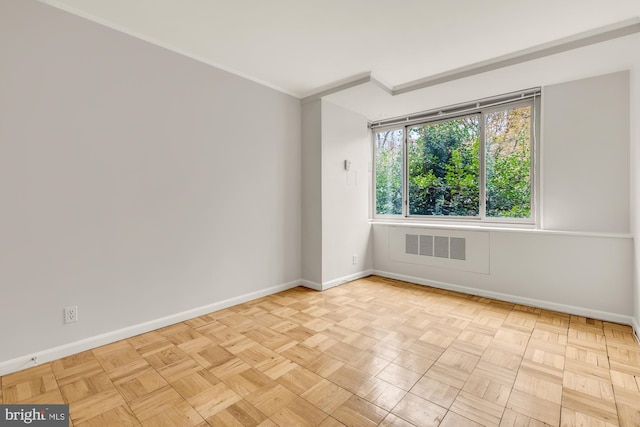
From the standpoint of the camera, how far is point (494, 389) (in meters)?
1.80

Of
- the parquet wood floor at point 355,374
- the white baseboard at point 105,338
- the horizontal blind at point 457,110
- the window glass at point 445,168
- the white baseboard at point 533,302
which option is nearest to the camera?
the parquet wood floor at point 355,374

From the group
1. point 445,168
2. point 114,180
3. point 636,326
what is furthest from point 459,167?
point 114,180

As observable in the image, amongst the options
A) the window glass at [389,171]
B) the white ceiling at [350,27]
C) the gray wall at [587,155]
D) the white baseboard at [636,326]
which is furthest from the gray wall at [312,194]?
the white baseboard at [636,326]

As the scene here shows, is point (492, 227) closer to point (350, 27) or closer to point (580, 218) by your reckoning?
point (580, 218)

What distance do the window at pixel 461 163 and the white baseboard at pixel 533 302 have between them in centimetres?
93

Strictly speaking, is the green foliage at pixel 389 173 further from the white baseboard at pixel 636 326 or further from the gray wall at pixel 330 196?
the white baseboard at pixel 636 326

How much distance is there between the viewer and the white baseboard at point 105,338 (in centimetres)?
201

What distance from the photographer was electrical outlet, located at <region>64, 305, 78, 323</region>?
2193mm

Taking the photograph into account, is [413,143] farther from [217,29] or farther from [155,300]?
[155,300]

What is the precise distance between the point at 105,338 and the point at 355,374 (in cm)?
198

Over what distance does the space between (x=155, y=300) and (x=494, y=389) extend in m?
2.68

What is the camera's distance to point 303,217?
4.03m

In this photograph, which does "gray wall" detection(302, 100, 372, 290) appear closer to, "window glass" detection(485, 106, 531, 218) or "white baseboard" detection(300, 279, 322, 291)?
"white baseboard" detection(300, 279, 322, 291)

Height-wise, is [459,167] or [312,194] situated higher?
[459,167]
